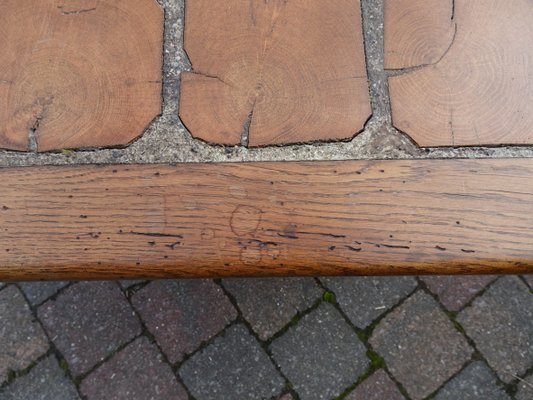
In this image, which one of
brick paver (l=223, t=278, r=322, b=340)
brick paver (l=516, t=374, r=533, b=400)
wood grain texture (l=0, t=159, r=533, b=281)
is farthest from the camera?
brick paver (l=223, t=278, r=322, b=340)

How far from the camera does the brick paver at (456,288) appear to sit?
1848mm

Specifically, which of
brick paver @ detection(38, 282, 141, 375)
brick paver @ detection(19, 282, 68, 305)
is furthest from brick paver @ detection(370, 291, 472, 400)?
brick paver @ detection(19, 282, 68, 305)

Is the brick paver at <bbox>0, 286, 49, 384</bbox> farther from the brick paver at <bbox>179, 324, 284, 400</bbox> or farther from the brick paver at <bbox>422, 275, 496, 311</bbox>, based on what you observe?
the brick paver at <bbox>422, 275, 496, 311</bbox>

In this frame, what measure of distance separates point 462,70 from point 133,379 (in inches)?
56.7

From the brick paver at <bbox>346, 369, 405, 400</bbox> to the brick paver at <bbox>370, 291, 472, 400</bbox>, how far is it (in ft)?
0.11

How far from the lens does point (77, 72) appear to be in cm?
98

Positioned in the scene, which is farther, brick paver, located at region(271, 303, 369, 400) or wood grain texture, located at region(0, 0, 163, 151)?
brick paver, located at region(271, 303, 369, 400)

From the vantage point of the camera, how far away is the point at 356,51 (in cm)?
100

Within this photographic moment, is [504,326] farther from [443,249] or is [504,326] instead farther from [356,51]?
[356,51]

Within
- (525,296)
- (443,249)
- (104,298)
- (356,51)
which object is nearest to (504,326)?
(525,296)

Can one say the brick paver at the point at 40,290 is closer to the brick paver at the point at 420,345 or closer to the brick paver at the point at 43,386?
the brick paver at the point at 43,386

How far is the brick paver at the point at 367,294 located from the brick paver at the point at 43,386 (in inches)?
38.2

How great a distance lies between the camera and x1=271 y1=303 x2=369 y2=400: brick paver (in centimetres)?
176

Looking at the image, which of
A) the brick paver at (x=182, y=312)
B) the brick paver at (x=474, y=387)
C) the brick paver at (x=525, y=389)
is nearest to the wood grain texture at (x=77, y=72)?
the brick paver at (x=182, y=312)
